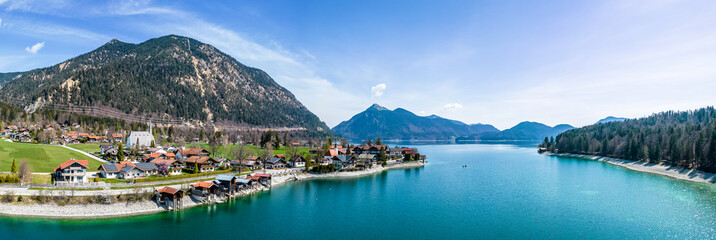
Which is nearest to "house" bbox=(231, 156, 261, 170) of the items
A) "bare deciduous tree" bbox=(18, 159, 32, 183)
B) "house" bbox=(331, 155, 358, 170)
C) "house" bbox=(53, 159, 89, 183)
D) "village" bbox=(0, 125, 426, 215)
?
"village" bbox=(0, 125, 426, 215)

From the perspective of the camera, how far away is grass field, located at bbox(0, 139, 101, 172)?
140 feet

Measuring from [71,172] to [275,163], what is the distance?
30.2 metres

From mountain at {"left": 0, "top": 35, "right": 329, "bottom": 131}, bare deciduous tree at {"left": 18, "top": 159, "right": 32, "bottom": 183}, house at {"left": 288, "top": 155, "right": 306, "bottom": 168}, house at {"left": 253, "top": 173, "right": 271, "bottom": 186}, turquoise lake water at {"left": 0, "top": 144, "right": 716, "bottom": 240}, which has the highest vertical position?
mountain at {"left": 0, "top": 35, "right": 329, "bottom": 131}

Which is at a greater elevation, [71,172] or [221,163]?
[71,172]

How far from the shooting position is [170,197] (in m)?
35.2

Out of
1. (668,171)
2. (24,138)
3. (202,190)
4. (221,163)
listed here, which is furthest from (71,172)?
(668,171)

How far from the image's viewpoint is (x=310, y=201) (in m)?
41.1

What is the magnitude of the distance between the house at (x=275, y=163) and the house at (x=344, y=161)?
38.5ft

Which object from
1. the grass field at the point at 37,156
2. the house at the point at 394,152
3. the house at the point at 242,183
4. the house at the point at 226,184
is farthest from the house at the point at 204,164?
the house at the point at 394,152

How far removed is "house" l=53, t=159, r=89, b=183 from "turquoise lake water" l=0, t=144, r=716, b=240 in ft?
37.9

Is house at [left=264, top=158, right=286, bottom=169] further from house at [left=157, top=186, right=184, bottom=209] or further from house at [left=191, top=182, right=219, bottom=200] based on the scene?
house at [left=157, top=186, right=184, bottom=209]

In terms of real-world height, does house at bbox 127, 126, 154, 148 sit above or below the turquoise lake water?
above

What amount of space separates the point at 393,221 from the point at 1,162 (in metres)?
51.7

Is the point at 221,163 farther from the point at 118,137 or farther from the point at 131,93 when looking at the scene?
the point at 131,93
